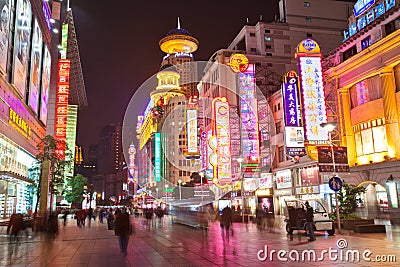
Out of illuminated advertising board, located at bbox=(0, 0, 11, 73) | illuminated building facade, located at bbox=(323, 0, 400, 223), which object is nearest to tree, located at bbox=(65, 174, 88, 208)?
illuminated advertising board, located at bbox=(0, 0, 11, 73)

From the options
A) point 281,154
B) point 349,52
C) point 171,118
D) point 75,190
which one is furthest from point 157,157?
point 349,52

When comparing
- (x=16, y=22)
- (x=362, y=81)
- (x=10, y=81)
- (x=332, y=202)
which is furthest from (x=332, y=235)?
(x=16, y=22)

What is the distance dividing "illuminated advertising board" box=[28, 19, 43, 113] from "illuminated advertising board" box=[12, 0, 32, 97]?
2430 millimetres

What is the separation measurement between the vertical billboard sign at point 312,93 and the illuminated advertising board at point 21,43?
25.1 m

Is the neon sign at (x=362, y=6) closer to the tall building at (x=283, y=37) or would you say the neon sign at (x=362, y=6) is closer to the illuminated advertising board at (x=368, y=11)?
the illuminated advertising board at (x=368, y=11)

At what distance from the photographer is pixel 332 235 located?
19.6 meters

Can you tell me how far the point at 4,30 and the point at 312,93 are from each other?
82.6ft

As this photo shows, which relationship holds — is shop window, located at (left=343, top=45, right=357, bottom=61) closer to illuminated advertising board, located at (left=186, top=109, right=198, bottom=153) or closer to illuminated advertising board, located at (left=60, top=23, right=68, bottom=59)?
illuminated advertising board, located at (left=186, top=109, right=198, bottom=153)

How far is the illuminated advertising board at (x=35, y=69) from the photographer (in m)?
41.4

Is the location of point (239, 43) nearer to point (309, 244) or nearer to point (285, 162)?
point (285, 162)

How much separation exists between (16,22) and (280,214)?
A: 109 feet

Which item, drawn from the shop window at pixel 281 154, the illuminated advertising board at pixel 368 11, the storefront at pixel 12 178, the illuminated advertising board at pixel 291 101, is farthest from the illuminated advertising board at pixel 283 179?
the storefront at pixel 12 178

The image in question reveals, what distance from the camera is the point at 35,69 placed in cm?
4325

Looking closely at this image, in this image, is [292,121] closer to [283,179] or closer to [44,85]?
[283,179]
